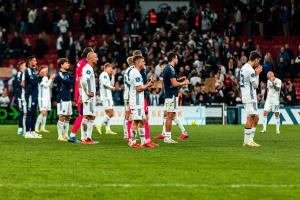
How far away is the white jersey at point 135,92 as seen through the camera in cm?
2005

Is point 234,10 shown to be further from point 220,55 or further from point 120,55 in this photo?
point 120,55

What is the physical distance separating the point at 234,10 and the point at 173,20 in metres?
3.94

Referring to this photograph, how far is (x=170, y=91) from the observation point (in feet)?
76.3

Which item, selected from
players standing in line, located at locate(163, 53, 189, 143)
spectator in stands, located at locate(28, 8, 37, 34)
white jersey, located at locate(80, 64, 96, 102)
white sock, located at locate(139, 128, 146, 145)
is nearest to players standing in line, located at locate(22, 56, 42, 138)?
white jersey, located at locate(80, 64, 96, 102)

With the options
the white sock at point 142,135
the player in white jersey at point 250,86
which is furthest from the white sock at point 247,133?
the white sock at point 142,135

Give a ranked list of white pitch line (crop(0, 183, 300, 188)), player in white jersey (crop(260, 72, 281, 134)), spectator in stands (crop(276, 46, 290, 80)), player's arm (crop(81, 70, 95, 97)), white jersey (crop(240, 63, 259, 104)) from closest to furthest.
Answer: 1. white pitch line (crop(0, 183, 300, 188))
2. white jersey (crop(240, 63, 259, 104))
3. player's arm (crop(81, 70, 95, 97))
4. player in white jersey (crop(260, 72, 281, 134))
5. spectator in stands (crop(276, 46, 290, 80))

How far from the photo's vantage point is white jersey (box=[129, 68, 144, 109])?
20047 mm

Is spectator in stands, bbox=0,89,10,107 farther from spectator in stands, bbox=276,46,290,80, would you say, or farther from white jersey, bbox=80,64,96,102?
white jersey, bbox=80,64,96,102

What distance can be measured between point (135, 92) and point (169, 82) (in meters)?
3.00

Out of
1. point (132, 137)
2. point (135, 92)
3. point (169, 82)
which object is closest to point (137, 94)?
point (135, 92)

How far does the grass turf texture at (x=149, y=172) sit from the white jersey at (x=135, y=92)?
120 centimetres

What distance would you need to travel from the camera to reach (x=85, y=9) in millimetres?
51125

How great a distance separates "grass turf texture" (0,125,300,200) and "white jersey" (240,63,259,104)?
1345mm

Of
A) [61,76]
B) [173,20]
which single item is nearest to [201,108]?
[173,20]
